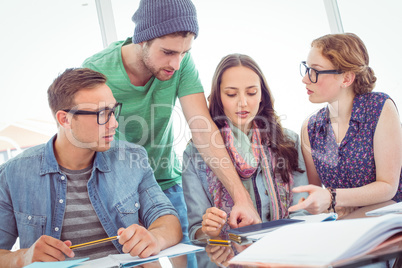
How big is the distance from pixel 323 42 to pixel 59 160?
1436 mm

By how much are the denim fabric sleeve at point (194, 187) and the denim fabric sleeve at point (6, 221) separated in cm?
74

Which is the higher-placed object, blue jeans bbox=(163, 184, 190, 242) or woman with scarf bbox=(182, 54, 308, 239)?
woman with scarf bbox=(182, 54, 308, 239)

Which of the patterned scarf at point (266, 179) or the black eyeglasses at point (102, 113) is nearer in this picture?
the black eyeglasses at point (102, 113)

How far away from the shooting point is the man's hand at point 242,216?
1571 mm

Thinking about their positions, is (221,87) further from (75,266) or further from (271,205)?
(75,266)

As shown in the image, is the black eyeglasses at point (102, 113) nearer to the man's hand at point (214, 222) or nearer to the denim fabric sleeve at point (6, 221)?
the denim fabric sleeve at point (6, 221)

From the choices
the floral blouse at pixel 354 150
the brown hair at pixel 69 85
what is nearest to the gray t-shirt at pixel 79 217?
the brown hair at pixel 69 85

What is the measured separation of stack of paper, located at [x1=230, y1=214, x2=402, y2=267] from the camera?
26.2 inches

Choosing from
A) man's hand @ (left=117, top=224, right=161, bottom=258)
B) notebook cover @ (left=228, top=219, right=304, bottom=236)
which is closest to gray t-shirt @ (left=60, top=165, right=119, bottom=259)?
man's hand @ (left=117, top=224, right=161, bottom=258)

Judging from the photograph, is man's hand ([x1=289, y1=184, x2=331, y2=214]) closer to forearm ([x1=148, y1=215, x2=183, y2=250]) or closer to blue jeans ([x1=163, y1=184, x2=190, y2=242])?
forearm ([x1=148, y1=215, x2=183, y2=250])

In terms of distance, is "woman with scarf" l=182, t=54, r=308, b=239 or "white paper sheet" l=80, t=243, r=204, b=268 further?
"woman with scarf" l=182, t=54, r=308, b=239

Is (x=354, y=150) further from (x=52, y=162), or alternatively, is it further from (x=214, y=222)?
(x=52, y=162)

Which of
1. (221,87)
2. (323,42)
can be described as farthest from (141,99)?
(323,42)

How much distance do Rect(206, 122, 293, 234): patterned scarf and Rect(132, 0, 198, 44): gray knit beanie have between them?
0.66m
